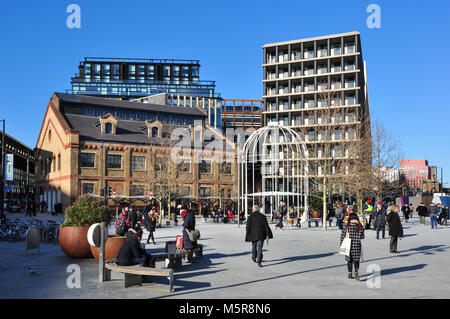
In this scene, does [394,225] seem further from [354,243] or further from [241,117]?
[241,117]

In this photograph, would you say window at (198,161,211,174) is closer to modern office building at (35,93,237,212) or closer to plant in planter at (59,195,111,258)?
modern office building at (35,93,237,212)

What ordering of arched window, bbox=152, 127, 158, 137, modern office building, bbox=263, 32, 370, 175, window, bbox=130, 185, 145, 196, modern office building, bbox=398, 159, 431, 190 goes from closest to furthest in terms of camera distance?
window, bbox=130, 185, 145, 196 < arched window, bbox=152, 127, 158, 137 < modern office building, bbox=263, 32, 370, 175 < modern office building, bbox=398, 159, 431, 190

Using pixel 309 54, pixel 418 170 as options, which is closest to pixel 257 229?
pixel 309 54

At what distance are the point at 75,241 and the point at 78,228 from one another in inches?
15.8

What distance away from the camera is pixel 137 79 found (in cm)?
11488

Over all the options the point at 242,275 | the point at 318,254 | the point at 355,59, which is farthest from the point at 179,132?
the point at 242,275

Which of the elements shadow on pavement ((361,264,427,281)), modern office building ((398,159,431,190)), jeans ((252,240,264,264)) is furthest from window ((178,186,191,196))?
modern office building ((398,159,431,190))

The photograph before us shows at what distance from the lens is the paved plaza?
884cm

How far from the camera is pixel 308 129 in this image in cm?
6725

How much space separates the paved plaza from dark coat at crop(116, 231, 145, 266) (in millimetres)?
477

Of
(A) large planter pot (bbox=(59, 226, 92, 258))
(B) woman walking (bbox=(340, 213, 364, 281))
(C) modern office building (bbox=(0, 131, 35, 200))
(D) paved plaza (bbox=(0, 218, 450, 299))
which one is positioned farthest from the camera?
(C) modern office building (bbox=(0, 131, 35, 200))

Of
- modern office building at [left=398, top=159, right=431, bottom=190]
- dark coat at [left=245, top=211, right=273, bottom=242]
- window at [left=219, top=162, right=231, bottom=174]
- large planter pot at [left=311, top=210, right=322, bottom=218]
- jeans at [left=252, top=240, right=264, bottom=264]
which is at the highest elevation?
modern office building at [left=398, top=159, right=431, bottom=190]
